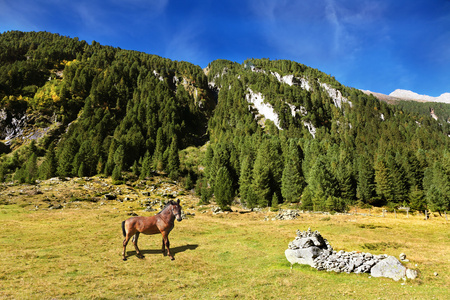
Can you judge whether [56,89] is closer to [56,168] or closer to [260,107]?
[56,168]

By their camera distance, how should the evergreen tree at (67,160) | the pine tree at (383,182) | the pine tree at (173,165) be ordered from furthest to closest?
the pine tree at (173,165)
the evergreen tree at (67,160)
the pine tree at (383,182)

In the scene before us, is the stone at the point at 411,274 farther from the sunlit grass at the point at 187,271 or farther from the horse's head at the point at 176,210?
the horse's head at the point at 176,210

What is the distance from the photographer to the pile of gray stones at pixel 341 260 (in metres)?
14.2

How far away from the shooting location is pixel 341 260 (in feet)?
51.9

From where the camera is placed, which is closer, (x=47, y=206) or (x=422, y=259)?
(x=422, y=259)

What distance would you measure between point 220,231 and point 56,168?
284ft

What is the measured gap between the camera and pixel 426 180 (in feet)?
258

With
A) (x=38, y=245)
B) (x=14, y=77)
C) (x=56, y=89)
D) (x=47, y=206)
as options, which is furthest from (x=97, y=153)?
→ (x=14, y=77)

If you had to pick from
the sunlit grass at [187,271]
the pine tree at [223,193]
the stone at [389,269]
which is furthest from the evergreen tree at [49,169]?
the stone at [389,269]

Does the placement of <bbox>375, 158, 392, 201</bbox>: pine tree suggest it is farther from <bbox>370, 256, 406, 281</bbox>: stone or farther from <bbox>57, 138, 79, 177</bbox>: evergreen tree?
<bbox>57, 138, 79, 177</bbox>: evergreen tree

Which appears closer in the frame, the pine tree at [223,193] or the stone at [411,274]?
the stone at [411,274]

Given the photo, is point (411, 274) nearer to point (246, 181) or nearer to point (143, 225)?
point (143, 225)

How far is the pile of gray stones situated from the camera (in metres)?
14.2

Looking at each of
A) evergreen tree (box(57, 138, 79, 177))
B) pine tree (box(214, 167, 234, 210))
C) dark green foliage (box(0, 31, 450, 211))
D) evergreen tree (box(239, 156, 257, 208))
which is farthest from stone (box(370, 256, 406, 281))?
evergreen tree (box(57, 138, 79, 177))
